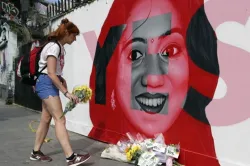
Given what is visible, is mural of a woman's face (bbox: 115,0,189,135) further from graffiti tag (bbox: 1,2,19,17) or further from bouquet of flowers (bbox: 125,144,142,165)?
graffiti tag (bbox: 1,2,19,17)

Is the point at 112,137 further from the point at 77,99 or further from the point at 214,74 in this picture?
the point at 214,74

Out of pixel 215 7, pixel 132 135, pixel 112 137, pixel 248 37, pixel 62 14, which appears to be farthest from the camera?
pixel 62 14

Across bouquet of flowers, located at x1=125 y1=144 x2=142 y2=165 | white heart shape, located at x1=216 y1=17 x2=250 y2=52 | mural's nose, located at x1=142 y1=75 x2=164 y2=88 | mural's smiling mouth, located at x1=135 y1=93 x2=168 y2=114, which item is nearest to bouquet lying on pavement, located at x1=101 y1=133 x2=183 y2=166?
bouquet of flowers, located at x1=125 y1=144 x2=142 y2=165

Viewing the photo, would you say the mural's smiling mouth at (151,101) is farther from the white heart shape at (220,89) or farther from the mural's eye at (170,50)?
the white heart shape at (220,89)

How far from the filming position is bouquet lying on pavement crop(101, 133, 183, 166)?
13.6 ft

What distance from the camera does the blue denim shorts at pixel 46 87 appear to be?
429cm

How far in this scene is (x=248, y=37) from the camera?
3.39 metres

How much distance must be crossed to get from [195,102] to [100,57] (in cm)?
227

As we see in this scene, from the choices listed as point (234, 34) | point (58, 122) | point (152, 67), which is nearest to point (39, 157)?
point (58, 122)

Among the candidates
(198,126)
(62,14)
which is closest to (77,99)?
(198,126)

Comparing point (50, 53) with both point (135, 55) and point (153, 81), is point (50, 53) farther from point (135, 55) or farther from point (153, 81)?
point (153, 81)

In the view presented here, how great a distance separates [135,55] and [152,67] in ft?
1.40

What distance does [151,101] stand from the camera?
183 inches

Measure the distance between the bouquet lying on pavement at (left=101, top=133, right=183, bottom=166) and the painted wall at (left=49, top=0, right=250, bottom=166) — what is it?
12cm
